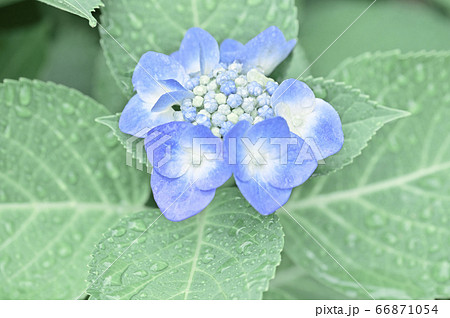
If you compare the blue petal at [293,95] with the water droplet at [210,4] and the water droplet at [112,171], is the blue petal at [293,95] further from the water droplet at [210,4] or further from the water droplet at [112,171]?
the water droplet at [112,171]

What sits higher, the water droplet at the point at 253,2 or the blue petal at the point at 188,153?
the water droplet at the point at 253,2

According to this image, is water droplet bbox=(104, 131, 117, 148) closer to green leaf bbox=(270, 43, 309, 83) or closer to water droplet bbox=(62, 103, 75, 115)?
water droplet bbox=(62, 103, 75, 115)

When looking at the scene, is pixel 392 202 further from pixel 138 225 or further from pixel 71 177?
pixel 71 177

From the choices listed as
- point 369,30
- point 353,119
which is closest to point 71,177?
point 353,119

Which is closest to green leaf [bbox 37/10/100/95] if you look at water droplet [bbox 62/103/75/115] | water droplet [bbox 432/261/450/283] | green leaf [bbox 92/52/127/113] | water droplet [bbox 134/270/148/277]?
green leaf [bbox 92/52/127/113]

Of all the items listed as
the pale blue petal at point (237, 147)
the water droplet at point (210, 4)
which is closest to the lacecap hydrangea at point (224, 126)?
the pale blue petal at point (237, 147)

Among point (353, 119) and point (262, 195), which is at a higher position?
point (353, 119)
